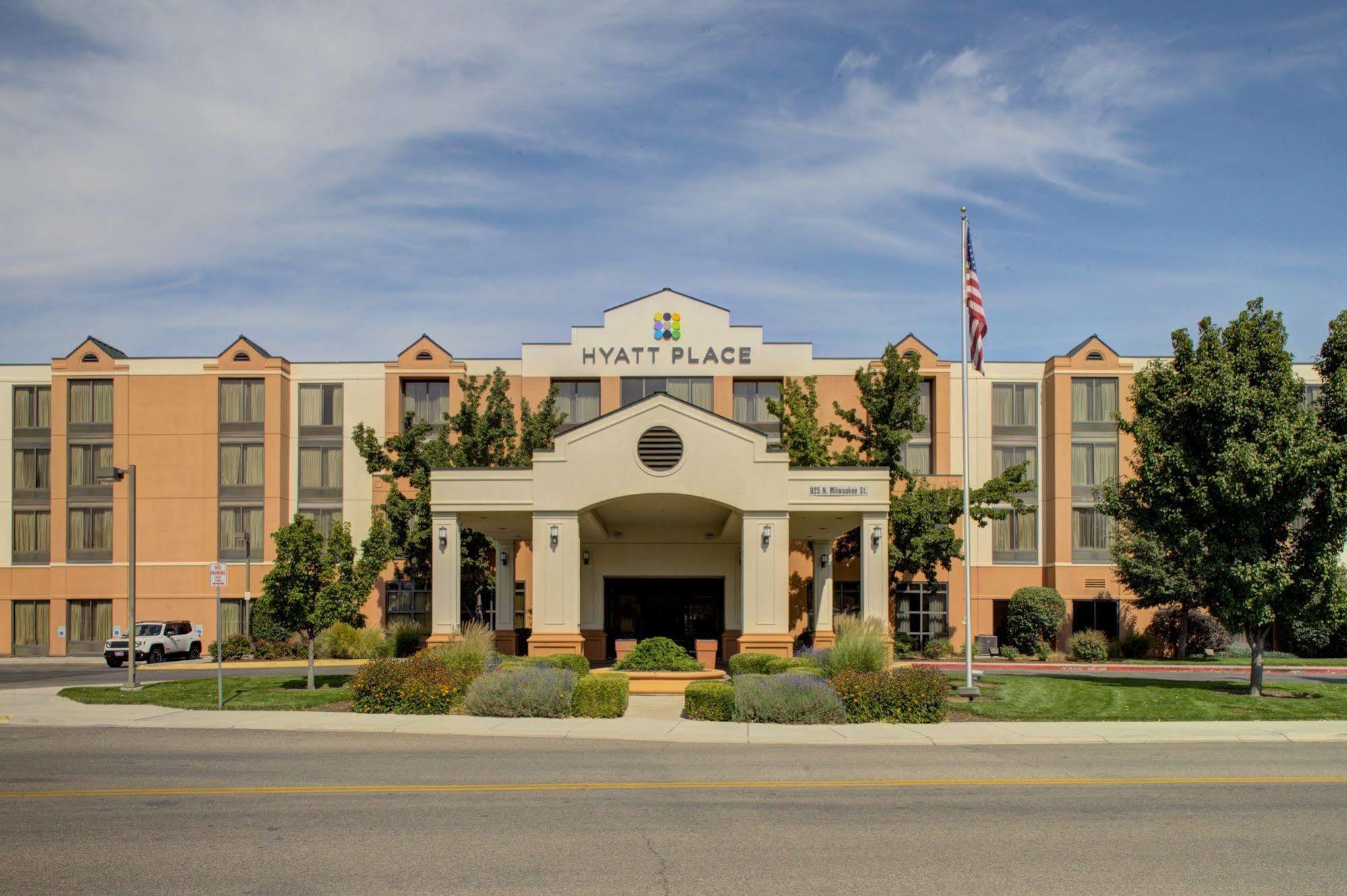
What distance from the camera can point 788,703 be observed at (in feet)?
65.6

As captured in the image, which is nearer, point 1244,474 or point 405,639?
point 1244,474

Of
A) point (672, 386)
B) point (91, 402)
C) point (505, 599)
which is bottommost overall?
point (505, 599)

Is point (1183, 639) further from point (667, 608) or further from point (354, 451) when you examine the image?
point (354, 451)

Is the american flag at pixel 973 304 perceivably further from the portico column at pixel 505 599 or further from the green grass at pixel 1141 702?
the portico column at pixel 505 599

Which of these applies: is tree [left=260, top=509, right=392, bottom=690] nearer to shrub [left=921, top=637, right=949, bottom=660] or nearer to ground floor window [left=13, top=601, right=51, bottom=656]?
shrub [left=921, top=637, right=949, bottom=660]

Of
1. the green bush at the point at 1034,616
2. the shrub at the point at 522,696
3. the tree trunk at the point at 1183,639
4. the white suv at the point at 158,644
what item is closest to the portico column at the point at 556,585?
the shrub at the point at 522,696

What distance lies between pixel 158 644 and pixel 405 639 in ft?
32.4

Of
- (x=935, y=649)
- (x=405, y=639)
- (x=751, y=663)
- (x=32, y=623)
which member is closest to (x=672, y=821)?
(x=751, y=663)

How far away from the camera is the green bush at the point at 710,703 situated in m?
20.4

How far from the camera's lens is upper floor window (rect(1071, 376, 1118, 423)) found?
46438mm

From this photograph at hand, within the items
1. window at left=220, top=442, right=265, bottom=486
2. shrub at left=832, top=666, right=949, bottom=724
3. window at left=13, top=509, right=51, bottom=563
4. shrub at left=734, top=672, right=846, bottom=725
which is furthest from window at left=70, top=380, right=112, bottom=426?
shrub at left=832, top=666, right=949, bottom=724

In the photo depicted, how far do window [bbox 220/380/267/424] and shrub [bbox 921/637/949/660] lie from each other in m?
29.9

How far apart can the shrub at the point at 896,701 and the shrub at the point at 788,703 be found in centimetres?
31

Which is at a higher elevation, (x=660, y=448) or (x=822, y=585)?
(x=660, y=448)
